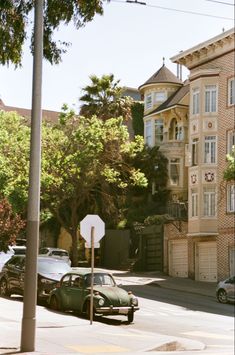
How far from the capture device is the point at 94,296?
18375mm

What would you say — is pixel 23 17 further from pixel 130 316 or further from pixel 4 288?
pixel 4 288

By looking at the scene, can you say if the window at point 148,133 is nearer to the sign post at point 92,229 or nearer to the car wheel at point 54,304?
the car wheel at point 54,304

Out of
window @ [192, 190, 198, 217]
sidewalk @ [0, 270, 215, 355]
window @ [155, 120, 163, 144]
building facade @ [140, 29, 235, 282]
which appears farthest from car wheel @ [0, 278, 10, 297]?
window @ [155, 120, 163, 144]

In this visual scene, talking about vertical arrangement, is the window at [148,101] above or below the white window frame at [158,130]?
above

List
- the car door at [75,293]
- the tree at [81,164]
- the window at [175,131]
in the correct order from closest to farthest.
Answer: the car door at [75,293] < the tree at [81,164] < the window at [175,131]

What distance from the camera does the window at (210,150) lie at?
36.7 m

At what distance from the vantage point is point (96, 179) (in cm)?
4009

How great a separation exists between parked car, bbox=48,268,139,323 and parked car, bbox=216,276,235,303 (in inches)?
228

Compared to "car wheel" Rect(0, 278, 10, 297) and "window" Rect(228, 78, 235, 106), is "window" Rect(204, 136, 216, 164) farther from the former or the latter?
"car wheel" Rect(0, 278, 10, 297)

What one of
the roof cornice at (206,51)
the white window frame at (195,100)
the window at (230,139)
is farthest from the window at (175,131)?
the window at (230,139)

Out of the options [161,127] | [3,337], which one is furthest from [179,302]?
[161,127]

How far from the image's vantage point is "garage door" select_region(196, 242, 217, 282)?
35219 millimetres

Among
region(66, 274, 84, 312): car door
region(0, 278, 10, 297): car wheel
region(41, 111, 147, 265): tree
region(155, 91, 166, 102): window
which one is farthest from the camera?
region(155, 91, 166, 102): window

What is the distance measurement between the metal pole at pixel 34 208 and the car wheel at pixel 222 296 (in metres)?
13.7
